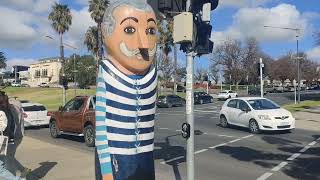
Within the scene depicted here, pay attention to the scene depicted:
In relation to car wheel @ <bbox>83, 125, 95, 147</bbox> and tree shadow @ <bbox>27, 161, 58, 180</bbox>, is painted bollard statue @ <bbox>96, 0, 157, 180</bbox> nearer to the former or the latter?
tree shadow @ <bbox>27, 161, 58, 180</bbox>

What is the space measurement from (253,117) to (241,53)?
76.8 metres

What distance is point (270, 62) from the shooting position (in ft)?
390

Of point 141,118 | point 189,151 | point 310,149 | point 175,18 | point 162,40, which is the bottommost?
point 310,149

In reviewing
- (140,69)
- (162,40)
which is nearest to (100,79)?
(140,69)

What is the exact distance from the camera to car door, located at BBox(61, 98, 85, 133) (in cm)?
1783

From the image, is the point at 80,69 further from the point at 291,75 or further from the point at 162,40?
the point at 291,75

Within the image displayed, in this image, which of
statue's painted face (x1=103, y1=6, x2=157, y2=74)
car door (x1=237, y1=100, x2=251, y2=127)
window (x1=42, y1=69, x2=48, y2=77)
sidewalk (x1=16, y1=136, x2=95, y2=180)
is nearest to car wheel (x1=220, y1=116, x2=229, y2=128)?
car door (x1=237, y1=100, x2=251, y2=127)

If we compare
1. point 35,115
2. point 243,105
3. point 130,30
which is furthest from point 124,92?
point 35,115

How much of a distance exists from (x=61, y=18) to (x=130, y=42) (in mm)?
56727

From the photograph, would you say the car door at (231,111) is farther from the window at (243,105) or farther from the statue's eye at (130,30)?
the statue's eye at (130,30)

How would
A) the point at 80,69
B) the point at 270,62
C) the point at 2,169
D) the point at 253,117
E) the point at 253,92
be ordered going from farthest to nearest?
the point at 270,62 → the point at 80,69 → the point at 253,92 → the point at 253,117 → the point at 2,169

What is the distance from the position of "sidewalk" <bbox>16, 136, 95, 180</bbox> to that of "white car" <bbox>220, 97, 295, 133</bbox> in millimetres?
7949

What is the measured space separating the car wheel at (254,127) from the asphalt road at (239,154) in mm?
290

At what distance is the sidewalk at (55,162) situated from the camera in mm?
10883
